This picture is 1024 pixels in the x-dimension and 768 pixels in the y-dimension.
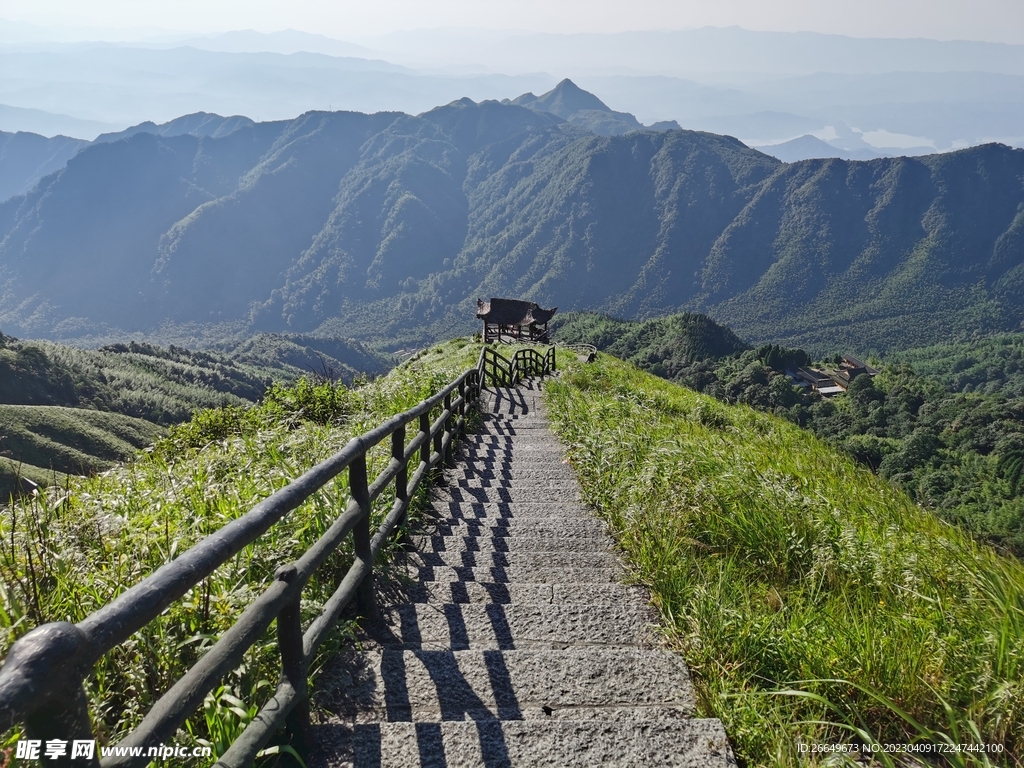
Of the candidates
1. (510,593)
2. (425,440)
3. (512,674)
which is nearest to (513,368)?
(425,440)

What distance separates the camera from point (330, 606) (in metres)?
2.71

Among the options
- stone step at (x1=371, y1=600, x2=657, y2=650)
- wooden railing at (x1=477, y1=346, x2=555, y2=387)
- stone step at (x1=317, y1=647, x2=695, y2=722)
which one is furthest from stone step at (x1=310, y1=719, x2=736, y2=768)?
wooden railing at (x1=477, y1=346, x2=555, y2=387)

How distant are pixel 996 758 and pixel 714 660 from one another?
1018mm

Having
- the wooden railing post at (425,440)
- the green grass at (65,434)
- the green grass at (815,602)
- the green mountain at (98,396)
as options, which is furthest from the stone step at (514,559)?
the green grass at (65,434)

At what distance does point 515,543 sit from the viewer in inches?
186

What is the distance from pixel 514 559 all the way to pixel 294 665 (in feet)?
7.76

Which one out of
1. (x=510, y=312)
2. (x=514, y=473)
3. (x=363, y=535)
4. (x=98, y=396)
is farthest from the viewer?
(x=98, y=396)

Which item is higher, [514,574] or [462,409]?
[462,409]

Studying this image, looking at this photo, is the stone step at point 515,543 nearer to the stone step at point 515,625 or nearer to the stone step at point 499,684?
the stone step at point 515,625

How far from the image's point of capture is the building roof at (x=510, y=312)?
153 ft

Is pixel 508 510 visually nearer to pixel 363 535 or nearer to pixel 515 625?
pixel 515 625

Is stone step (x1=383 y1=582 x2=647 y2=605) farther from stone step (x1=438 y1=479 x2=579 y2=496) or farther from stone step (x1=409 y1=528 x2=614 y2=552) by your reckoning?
stone step (x1=438 y1=479 x2=579 y2=496)

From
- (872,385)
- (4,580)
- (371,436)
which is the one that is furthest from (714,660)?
(872,385)

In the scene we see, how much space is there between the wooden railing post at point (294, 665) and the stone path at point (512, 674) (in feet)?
0.26
